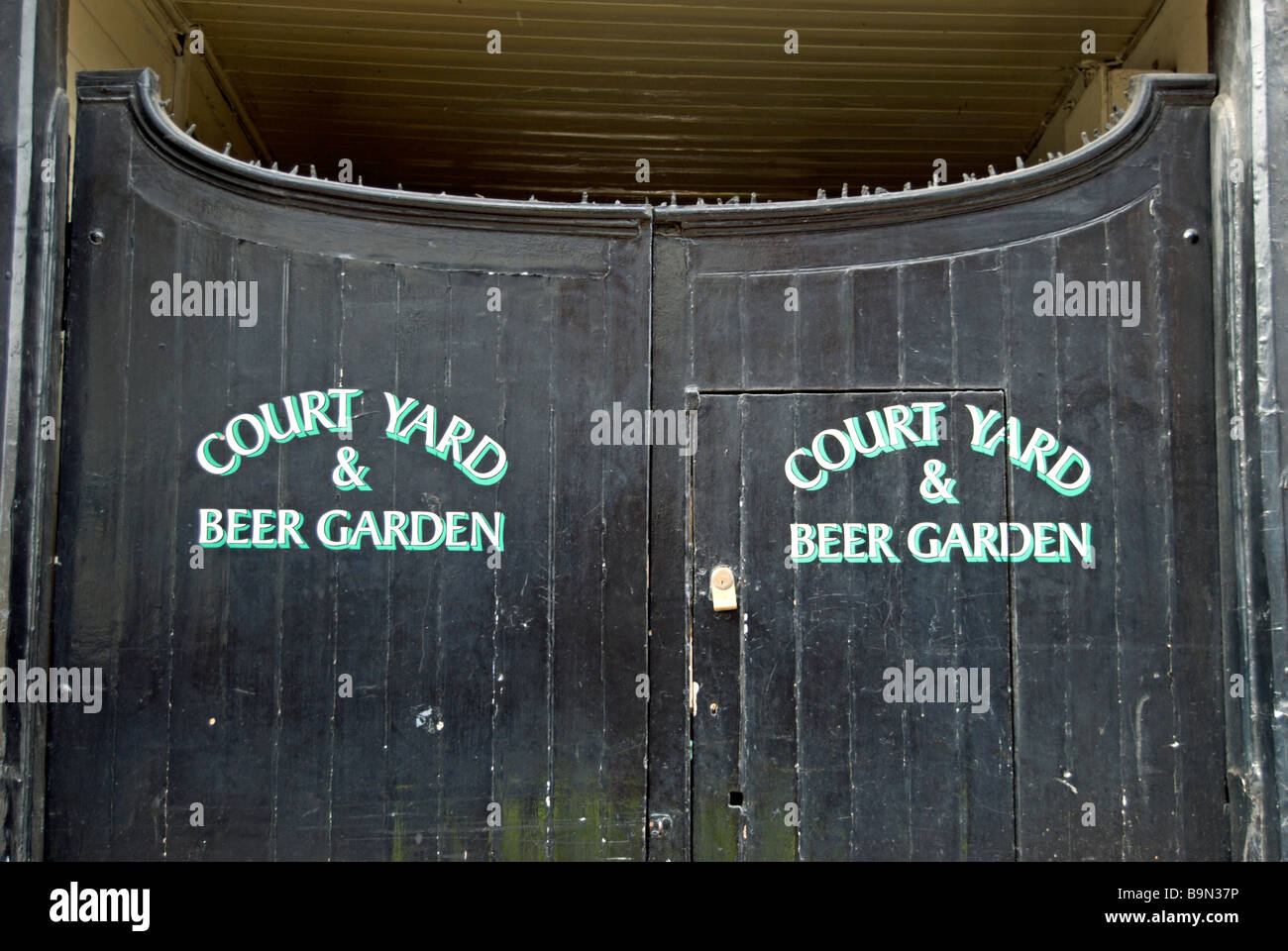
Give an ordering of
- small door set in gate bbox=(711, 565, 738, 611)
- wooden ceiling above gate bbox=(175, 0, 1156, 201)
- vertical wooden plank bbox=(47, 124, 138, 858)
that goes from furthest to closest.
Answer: wooden ceiling above gate bbox=(175, 0, 1156, 201) < small door set in gate bbox=(711, 565, 738, 611) < vertical wooden plank bbox=(47, 124, 138, 858)

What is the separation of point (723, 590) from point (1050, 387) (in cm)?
133

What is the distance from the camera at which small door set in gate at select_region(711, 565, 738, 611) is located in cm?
338

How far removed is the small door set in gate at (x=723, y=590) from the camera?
338cm

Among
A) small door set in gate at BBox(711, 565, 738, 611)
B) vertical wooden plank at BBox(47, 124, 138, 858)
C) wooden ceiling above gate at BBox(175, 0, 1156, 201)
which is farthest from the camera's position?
wooden ceiling above gate at BBox(175, 0, 1156, 201)

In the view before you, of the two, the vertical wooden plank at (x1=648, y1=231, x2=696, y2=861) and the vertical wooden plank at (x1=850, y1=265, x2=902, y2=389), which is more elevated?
the vertical wooden plank at (x1=850, y1=265, x2=902, y2=389)

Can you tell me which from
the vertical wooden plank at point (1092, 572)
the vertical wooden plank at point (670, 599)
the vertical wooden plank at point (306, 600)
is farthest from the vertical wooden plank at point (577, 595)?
the vertical wooden plank at point (1092, 572)

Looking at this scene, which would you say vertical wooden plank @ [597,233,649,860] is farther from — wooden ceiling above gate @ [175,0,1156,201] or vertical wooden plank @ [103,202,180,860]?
wooden ceiling above gate @ [175,0,1156,201]

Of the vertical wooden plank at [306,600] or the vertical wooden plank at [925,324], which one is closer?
the vertical wooden plank at [306,600]

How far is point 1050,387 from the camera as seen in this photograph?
135 inches

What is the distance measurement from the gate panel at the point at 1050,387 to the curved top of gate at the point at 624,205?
13 millimetres

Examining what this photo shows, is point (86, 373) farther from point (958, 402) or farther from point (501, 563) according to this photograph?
point (958, 402)

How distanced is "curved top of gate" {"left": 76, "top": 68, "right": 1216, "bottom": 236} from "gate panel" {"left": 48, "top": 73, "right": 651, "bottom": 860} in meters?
0.01

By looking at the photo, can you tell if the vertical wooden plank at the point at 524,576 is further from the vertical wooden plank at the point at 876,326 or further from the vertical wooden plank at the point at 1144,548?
the vertical wooden plank at the point at 1144,548

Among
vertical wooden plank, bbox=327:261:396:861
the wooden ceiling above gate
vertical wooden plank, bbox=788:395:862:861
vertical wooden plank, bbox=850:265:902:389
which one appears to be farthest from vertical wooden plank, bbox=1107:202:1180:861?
vertical wooden plank, bbox=327:261:396:861
